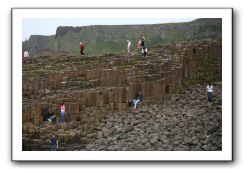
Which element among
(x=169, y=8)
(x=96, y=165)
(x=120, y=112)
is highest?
(x=169, y=8)

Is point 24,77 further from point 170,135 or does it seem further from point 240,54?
point 240,54

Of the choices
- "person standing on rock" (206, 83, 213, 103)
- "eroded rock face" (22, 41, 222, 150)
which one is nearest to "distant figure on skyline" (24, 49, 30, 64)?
"eroded rock face" (22, 41, 222, 150)

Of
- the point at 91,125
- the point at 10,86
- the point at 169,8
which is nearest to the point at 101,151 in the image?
the point at 91,125

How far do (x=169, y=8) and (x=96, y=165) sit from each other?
10.0 ft

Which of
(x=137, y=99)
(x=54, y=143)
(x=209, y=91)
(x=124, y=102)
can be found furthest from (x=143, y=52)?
(x=54, y=143)

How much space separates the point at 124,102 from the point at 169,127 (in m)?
1.30

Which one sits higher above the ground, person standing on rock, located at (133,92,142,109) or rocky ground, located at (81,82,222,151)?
person standing on rock, located at (133,92,142,109)

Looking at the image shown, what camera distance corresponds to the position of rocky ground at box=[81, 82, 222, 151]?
1154 centimetres

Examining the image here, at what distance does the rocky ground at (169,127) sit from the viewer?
11.5m

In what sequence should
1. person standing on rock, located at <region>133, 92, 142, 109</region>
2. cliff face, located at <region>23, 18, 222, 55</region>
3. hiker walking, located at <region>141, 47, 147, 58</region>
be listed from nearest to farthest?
person standing on rock, located at <region>133, 92, 142, 109</region>, cliff face, located at <region>23, 18, 222, 55</region>, hiker walking, located at <region>141, 47, 147, 58</region>

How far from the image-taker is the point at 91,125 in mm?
12477

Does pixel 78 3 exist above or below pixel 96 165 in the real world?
above

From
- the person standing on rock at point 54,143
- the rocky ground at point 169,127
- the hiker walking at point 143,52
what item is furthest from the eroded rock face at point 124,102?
the hiker walking at point 143,52

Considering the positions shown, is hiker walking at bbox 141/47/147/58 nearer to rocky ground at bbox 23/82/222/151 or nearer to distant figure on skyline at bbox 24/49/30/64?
rocky ground at bbox 23/82/222/151
